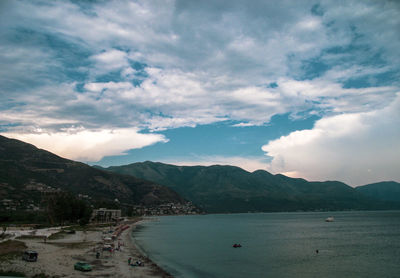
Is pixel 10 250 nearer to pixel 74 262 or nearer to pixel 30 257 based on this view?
pixel 30 257

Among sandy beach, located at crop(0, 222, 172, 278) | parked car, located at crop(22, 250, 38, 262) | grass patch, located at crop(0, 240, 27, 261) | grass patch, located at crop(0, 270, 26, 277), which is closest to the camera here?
grass patch, located at crop(0, 270, 26, 277)

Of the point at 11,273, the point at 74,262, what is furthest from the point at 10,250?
the point at 11,273

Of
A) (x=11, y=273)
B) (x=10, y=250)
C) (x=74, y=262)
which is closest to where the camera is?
(x=11, y=273)

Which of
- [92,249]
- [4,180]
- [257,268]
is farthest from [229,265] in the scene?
[4,180]

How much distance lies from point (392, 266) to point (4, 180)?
A: 210 meters

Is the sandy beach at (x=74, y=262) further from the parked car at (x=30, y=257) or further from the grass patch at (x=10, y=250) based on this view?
the grass patch at (x=10, y=250)

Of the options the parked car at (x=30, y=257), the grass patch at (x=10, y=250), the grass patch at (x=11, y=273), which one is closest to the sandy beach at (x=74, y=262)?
the parked car at (x=30, y=257)

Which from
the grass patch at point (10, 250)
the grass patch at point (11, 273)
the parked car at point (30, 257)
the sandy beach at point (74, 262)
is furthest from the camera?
the grass patch at point (10, 250)

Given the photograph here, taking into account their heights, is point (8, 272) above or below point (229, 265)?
above

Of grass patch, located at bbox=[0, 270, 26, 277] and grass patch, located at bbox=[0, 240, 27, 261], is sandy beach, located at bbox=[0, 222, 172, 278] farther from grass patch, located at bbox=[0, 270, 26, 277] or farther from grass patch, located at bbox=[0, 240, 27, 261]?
grass patch, located at bbox=[0, 240, 27, 261]

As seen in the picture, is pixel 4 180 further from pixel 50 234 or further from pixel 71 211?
pixel 50 234

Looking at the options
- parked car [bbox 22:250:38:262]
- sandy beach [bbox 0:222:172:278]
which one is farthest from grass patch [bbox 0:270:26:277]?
parked car [bbox 22:250:38:262]

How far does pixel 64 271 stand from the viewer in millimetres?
43375

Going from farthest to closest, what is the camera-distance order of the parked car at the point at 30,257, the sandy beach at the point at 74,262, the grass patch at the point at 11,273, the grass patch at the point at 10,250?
the grass patch at the point at 10,250 < the parked car at the point at 30,257 < the sandy beach at the point at 74,262 < the grass patch at the point at 11,273
